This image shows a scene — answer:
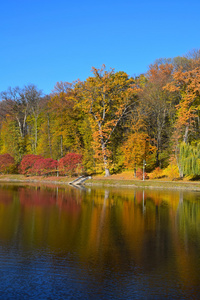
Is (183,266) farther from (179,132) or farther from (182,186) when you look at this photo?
(179,132)

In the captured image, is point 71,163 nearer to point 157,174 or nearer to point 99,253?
point 157,174

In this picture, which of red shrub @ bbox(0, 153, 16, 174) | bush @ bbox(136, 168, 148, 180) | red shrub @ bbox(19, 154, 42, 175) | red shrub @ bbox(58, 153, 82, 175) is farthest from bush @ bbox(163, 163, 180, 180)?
red shrub @ bbox(0, 153, 16, 174)

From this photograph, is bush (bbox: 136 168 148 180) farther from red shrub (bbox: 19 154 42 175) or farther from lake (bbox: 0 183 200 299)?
lake (bbox: 0 183 200 299)

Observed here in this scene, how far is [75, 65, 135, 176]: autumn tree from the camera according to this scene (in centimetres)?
5500

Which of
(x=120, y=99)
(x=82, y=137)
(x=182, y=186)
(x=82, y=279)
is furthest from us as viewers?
(x=82, y=137)

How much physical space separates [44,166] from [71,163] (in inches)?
222

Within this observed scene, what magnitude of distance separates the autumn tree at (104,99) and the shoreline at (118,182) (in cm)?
579

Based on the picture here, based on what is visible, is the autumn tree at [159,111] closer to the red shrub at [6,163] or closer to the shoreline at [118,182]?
the shoreline at [118,182]

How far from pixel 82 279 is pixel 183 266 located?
3.94 meters

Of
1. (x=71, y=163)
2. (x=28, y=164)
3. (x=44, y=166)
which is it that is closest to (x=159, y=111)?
(x=71, y=163)

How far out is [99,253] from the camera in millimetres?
13586

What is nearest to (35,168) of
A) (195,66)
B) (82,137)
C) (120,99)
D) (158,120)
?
(82,137)

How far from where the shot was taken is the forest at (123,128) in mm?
51000

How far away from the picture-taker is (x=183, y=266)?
12.2 m
